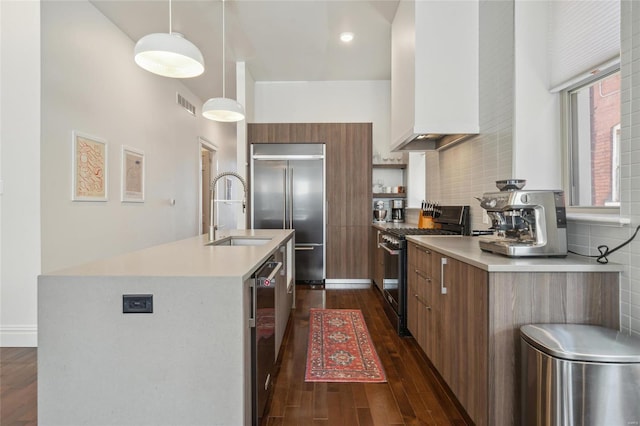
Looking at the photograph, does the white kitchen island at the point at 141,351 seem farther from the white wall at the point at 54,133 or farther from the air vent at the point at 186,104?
the air vent at the point at 186,104

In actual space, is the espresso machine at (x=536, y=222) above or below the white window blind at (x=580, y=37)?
below

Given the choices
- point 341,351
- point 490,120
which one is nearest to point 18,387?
point 341,351

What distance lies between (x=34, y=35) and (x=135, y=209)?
196 centimetres

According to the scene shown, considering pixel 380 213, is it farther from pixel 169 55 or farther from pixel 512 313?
pixel 169 55

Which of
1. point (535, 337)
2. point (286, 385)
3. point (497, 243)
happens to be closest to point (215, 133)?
point (286, 385)

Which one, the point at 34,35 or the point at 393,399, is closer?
the point at 393,399

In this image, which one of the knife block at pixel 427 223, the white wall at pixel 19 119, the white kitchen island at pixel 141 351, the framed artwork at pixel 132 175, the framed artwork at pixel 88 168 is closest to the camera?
the white kitchen island at pixel 141 351

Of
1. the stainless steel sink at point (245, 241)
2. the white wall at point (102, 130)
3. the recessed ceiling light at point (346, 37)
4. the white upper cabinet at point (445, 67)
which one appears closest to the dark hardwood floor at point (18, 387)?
the white wall at point (102, 130)

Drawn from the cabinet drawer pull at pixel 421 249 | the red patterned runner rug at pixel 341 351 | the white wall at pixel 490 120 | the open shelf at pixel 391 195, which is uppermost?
the white wall at pixel 490 120

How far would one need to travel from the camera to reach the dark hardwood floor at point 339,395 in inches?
73.4

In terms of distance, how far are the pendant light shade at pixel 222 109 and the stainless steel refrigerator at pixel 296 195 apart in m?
1.75

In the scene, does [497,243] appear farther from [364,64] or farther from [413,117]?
[364,64]

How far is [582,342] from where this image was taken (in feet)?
4.25

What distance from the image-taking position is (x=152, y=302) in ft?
4.31
